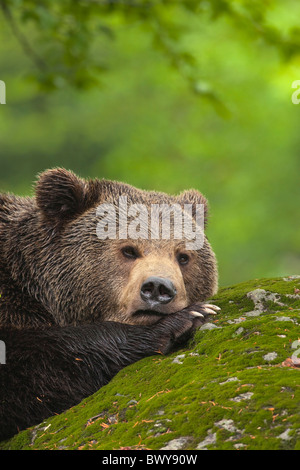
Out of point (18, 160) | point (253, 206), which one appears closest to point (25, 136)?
point (18, 160)

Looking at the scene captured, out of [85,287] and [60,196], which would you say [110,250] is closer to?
[85,287]

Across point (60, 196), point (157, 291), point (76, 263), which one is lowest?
point (157, 291)

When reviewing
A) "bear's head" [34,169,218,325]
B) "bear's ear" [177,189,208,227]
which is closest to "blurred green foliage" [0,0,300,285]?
"bear's ear" [177,189,208,227]

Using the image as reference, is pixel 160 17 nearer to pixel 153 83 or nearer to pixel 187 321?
pixel 187 321

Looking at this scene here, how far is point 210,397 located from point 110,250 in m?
2.14

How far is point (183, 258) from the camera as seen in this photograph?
6.02 metres

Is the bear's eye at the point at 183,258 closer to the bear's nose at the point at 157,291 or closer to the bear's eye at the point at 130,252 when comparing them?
the bear's eye at the point at 130,252

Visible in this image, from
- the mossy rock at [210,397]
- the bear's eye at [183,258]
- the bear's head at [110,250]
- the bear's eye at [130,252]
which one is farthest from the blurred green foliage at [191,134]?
the mossy rock at [210,397]

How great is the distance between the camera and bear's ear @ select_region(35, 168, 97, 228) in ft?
19.9

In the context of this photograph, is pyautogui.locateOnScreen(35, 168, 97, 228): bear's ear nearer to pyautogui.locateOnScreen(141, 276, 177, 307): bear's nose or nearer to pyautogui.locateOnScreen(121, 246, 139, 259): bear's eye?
pyautogui.locateOnScreen(121, 246, 139, 259): bear's eye

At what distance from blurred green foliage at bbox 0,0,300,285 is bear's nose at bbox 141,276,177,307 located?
934cm

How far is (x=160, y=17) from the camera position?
6.86 m

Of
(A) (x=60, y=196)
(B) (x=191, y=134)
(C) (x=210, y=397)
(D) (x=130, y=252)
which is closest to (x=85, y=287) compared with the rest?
(D) (x=130, y=252)

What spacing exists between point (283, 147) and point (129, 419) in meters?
13.5
